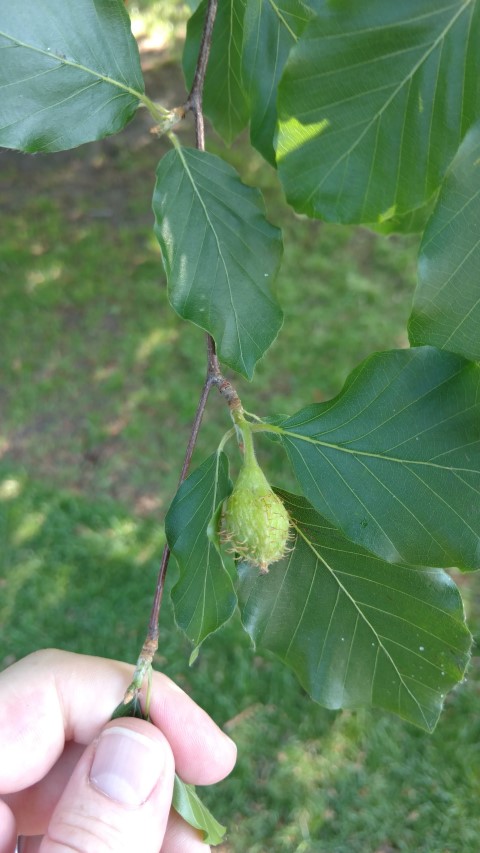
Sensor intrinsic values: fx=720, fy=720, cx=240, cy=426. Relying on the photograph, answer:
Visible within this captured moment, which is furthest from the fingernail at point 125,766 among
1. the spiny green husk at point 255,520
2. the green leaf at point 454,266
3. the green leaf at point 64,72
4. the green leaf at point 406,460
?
the green leaf at point 64,72

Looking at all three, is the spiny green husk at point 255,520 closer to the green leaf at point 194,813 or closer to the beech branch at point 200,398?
the beech branch at point 200,398

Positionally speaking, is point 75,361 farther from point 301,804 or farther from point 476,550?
point 476,550

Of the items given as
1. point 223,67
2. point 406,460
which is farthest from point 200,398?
point 223,67

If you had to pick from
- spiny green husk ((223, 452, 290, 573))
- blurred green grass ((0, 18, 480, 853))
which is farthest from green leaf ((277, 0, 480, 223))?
blurred green grass ((0, 18, 480, 853))

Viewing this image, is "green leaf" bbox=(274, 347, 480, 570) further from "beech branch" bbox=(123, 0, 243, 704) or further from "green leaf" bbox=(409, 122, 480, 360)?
"beech branch" bbox=(123, 0, 243, 704)

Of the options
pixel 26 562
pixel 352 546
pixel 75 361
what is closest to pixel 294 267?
pixel 75 361

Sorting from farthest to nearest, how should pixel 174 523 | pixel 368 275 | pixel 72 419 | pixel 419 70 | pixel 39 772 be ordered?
pixel 368 275 → pixel 72 419 → pixel 39 772 → pixel 174 523 → pixel 419 70
